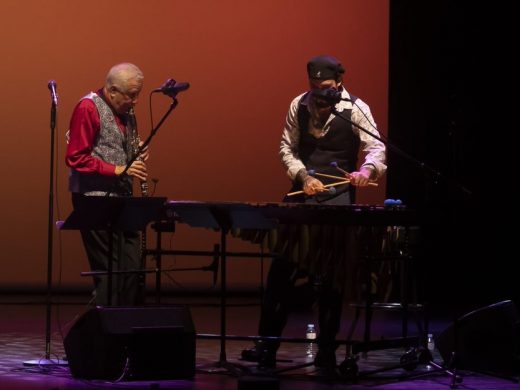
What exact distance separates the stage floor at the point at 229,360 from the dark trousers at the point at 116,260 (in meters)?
0.47

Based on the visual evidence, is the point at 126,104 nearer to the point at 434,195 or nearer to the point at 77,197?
the point at 77,197

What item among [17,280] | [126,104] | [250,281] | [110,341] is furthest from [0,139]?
[110,341]

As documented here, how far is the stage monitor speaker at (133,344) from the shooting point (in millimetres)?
5273

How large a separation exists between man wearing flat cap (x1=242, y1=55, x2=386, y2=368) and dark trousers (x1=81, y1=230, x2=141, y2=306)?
0.74 m

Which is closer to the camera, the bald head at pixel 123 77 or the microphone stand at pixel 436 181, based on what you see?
the microphone stand at pixel 436 181

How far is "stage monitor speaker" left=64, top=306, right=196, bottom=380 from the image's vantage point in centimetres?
527

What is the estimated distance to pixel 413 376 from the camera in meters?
5.83

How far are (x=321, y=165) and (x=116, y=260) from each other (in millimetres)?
1247

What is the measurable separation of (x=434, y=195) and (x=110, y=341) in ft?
6.26

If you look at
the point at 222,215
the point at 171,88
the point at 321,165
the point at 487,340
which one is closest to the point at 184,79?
the point at 321,165

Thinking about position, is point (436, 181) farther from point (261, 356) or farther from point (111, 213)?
point (111, 213)

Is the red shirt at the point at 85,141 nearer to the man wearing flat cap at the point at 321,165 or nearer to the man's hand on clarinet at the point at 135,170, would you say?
the man's hand on clarinet at the point at 135,170

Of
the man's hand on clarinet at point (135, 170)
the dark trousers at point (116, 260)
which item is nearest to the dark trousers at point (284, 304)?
the dark trousers at point (116, 260)

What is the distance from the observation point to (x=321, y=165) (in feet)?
21.0
